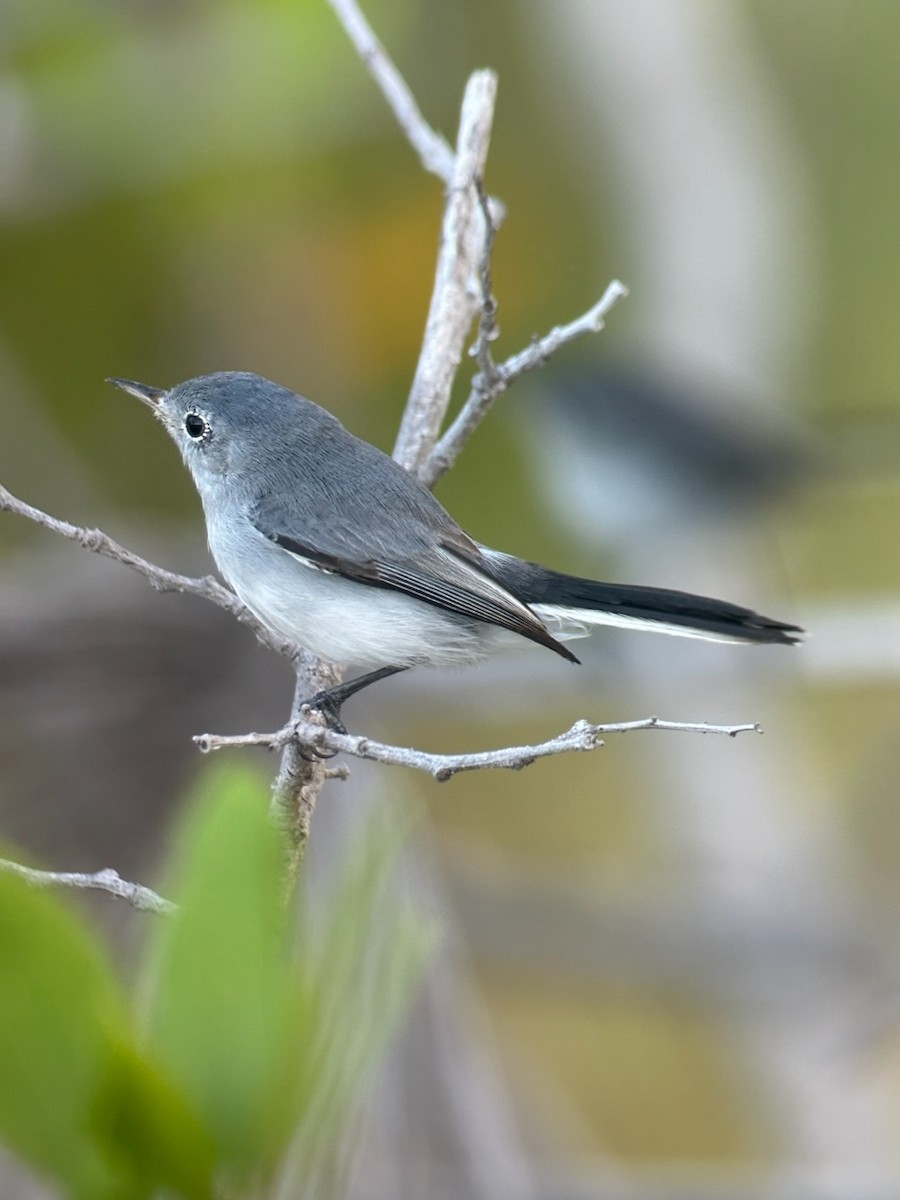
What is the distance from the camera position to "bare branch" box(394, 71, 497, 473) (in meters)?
1.18

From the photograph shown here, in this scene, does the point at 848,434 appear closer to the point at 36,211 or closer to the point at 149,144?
the point at 149,144

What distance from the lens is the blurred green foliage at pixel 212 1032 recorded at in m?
0.29

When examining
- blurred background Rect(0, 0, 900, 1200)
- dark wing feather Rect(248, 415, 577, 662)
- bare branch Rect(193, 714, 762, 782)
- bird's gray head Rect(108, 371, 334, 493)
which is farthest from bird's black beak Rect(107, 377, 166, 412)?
blurred background Rect(0, 0, 900, 1200)

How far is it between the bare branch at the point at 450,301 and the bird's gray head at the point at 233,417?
128 millimetres

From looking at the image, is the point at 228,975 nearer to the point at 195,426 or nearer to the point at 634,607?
the point at 634,607

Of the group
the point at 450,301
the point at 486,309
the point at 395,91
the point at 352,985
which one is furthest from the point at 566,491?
the point at 352,985

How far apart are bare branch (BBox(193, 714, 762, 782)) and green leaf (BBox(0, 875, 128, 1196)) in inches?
12.3

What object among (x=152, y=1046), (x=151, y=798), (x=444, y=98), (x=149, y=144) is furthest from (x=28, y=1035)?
(x=444, y=98)

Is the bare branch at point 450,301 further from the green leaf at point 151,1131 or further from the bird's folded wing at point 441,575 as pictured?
the green leaf at point 151,1131

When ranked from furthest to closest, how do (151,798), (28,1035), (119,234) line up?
(119,234), (151,798), (28,1035)

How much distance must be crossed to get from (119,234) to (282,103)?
1.26 meters

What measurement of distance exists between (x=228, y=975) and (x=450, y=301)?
1.06 meters

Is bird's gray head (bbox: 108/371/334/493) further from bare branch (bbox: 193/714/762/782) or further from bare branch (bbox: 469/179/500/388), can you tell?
bare branch (bbox: 193/714/762/782)

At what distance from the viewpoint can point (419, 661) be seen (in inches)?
39.6
